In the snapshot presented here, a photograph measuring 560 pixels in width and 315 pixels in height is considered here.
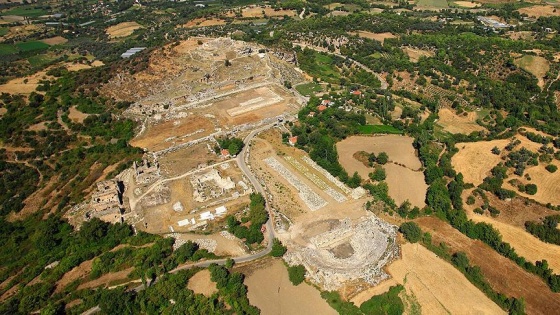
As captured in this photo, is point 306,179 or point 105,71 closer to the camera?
point 306,179

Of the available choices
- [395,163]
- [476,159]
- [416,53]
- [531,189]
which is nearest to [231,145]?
[395,163]

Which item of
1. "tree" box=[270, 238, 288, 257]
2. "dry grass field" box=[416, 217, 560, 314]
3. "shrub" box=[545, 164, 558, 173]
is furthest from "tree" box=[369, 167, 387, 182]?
"shrub" box=[545, 164, 558, 173]

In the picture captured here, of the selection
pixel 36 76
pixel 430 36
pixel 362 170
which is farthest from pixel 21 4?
pixel 362 170

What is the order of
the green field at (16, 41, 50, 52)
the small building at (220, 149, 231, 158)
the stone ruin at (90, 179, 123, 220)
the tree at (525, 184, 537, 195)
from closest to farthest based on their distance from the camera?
the stone ruin at (90, 179, 123, 220), the tree at (525, 184, 537, 195), the small building at (220, 149, 231, 158), the green field at (16, 41, 50, 52)

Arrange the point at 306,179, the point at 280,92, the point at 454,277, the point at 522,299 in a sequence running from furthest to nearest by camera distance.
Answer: the point at 280,92
the point at 306,179
the point at 454,277
the point at 522,299

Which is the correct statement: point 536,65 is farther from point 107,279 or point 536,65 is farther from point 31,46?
point 31,46

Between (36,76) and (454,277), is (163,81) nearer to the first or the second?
(36,76)

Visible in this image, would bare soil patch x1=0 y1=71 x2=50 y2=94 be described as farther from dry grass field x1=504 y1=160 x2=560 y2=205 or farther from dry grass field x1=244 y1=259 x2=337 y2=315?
dry grass field x1=504 y1=160 x2=560 y2=205
